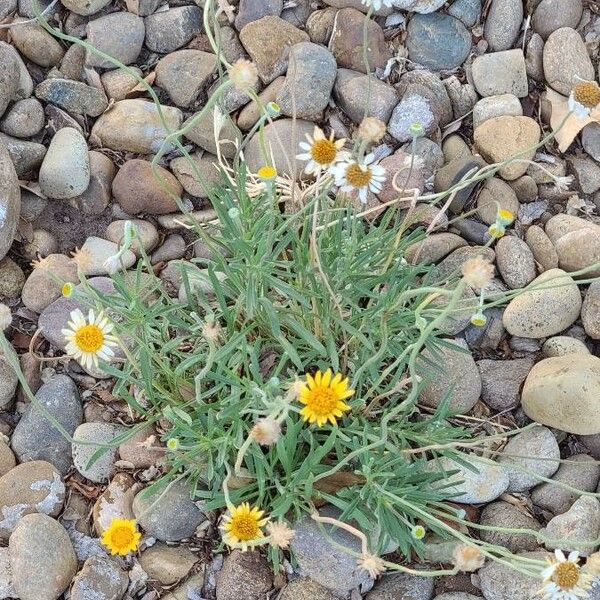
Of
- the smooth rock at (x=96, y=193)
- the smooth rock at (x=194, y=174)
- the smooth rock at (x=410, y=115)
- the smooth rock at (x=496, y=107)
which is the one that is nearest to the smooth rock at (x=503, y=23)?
the smooth rock at (x=496, y=107)

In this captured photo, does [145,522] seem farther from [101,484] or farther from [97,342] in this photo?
[97,342]

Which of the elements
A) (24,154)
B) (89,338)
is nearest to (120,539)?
(89,338)

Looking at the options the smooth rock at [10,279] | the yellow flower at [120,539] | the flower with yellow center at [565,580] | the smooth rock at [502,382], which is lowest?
the smooth rock at [502,382]

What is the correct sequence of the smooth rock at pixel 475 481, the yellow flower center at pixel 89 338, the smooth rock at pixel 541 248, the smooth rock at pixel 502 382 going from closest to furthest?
the yellow flower center at pixel 89 338
the smooth rock at pixel 475 481
the smooth rock at pixel 502 382
the smooth rock at pixel 541 248

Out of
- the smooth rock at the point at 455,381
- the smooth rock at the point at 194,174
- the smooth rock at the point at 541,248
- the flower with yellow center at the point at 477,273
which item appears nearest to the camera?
the flower with yellow center at the point at 477,273

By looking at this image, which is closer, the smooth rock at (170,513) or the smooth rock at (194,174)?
the smooth rock at (170,513)

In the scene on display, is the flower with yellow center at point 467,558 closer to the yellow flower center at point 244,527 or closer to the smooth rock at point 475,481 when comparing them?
the yellow flower center at point 244,527

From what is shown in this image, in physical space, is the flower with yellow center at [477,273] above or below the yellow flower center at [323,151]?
above
